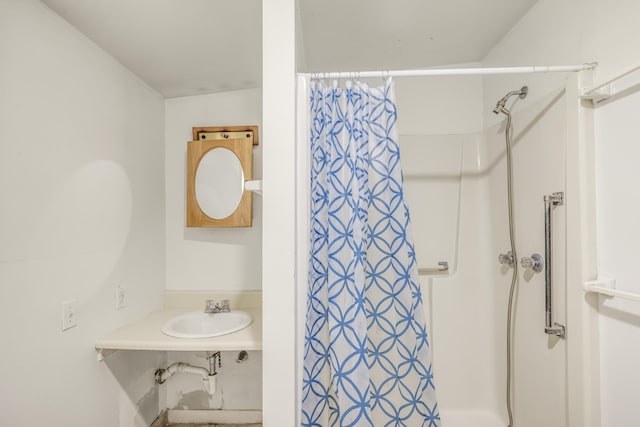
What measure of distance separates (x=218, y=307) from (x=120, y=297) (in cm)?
52

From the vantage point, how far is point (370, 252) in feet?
4.09

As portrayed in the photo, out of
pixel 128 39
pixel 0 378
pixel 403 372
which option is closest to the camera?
pixel 0 378

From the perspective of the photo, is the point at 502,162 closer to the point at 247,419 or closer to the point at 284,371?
the point at 284,371

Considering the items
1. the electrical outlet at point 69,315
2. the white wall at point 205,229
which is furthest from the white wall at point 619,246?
the electrical outlet at point 69,315

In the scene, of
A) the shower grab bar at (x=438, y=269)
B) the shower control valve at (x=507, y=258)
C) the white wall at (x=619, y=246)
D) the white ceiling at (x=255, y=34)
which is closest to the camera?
the white wall at (x=619, y=246)

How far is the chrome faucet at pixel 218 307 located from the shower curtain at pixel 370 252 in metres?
0.85

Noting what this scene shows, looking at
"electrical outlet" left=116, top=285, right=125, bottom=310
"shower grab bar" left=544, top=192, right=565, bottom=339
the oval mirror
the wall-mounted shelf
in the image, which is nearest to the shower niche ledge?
"electrical outlet" left=116, top=285, right=125, bottom=310

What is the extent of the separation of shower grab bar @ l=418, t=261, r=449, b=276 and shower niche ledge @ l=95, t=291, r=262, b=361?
105 cm

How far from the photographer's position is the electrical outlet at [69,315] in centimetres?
128

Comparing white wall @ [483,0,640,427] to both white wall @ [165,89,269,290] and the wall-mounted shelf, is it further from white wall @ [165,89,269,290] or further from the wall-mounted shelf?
white wall @ [165,89,269,290]

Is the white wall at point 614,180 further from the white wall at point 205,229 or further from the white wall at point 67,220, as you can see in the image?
the white wall at point 67,220

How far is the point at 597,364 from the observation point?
1.19m

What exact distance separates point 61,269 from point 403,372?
145 centimetres

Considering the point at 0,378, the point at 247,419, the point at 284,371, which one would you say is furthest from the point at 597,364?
the point at 0,378
